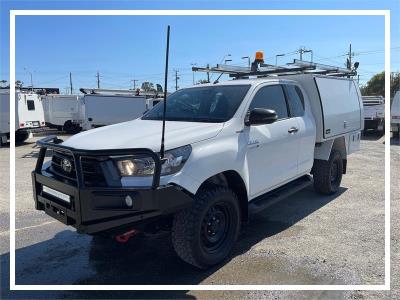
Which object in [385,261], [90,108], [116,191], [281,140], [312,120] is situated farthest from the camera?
[90,108]

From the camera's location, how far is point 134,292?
12.3 feet

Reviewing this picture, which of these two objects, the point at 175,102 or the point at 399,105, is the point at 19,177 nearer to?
the point at 175,102

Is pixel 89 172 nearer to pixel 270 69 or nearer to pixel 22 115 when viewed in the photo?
pixel 270 69

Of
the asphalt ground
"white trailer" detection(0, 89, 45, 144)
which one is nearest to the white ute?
the asphalt ground

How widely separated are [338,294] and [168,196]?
5.73ft

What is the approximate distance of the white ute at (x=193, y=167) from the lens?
3385 millimetres

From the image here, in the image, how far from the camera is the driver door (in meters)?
4.63

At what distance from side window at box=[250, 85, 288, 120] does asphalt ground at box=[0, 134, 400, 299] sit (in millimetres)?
1529

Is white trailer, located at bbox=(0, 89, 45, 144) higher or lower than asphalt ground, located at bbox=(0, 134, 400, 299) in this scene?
higher

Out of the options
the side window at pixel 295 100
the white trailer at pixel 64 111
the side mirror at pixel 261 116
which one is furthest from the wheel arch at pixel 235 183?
the white trailer at pixel 64 111

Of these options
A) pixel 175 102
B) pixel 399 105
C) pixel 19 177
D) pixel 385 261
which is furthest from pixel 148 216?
pixel 399 105

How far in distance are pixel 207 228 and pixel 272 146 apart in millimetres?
1471

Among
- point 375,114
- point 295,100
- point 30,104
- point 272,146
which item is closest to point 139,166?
point 272,146

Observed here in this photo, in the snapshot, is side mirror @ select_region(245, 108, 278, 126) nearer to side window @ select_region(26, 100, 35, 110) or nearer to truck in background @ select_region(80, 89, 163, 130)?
truck in background @ select_region(80, 89, 163, 130)
